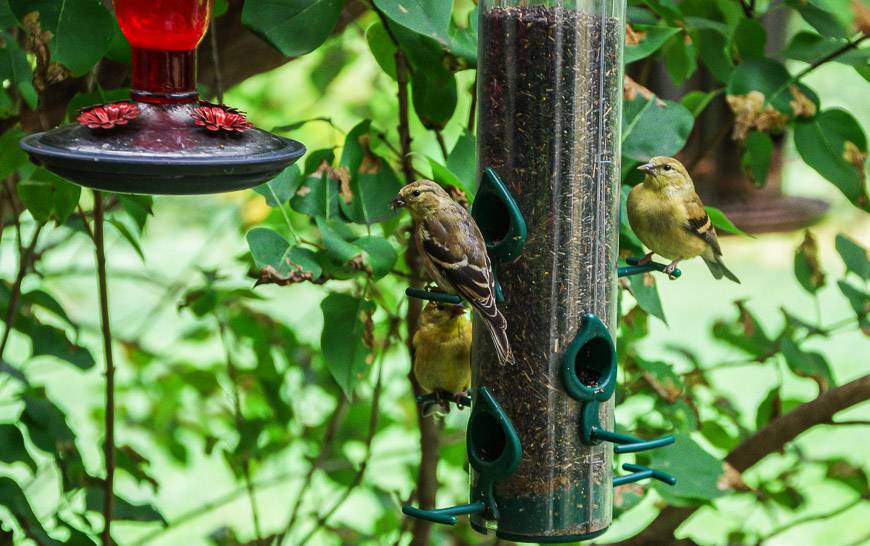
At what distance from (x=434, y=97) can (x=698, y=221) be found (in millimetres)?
888

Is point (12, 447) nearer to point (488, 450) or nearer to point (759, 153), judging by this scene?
point (488, 450)

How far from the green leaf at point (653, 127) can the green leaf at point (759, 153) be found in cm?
32

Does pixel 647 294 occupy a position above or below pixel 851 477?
above

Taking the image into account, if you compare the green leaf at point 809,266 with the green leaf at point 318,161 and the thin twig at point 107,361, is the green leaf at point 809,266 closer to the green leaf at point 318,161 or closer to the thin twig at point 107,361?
the green leaf at point 318,161

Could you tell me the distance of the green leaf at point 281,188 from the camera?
110 inches

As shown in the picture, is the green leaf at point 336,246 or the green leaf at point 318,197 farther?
the green leaf at point 318,197

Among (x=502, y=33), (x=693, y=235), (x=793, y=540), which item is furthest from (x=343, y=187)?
(x=793, y=540)

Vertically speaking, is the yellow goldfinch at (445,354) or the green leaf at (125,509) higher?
the yellow goldfinch at (445,354)

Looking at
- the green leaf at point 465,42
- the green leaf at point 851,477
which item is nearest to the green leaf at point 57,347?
the green leaf at point 465,42

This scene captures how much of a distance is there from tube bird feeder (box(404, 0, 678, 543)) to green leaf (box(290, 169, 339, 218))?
Result: 36cm

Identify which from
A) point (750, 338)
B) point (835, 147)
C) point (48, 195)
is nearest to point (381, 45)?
point (48, 195)

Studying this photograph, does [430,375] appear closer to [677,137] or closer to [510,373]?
[510,373]

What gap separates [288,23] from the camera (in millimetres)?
2494

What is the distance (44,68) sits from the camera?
7.86 feet
